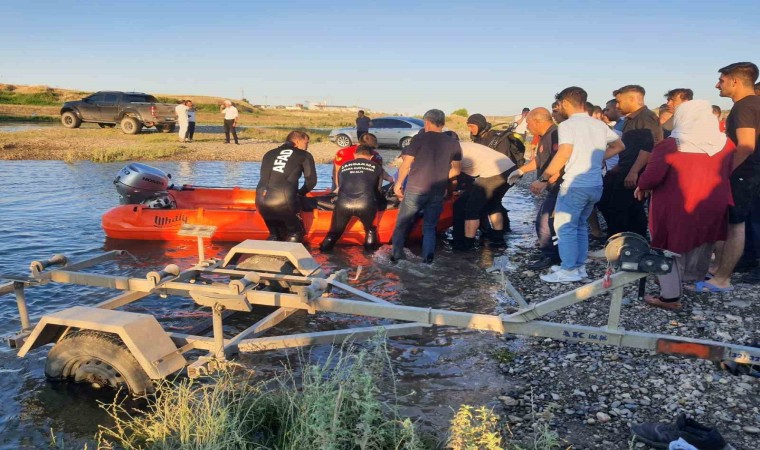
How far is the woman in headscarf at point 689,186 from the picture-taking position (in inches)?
201

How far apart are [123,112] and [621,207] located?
24850 mm

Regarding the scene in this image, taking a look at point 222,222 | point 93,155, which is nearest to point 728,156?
point 222,222

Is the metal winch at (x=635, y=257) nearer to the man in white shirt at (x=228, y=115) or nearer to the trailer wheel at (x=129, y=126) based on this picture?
the man in white shirt at (x=228, y=115)

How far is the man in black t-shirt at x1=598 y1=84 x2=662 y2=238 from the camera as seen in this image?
23.3ft

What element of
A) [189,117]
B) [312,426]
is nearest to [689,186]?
[312,426]

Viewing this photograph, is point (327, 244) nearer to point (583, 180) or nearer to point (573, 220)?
point (573, 220)

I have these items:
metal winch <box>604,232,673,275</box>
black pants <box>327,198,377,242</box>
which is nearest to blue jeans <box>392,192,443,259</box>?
black pants <box>327,198,377,242</box>

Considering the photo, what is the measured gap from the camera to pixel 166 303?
6.21m

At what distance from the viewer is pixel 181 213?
879 centimetres

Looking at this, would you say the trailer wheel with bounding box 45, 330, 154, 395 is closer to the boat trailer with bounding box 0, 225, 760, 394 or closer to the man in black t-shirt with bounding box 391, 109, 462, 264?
the boat trailer with bounding box 0, 225, 760, 394

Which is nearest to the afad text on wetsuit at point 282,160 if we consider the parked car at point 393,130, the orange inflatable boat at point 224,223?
the orange inflatable boat at point 224,223

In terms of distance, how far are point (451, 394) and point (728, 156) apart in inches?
134

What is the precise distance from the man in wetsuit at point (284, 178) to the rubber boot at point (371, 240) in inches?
44.1

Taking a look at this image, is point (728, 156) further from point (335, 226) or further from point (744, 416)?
point (335, 226)
